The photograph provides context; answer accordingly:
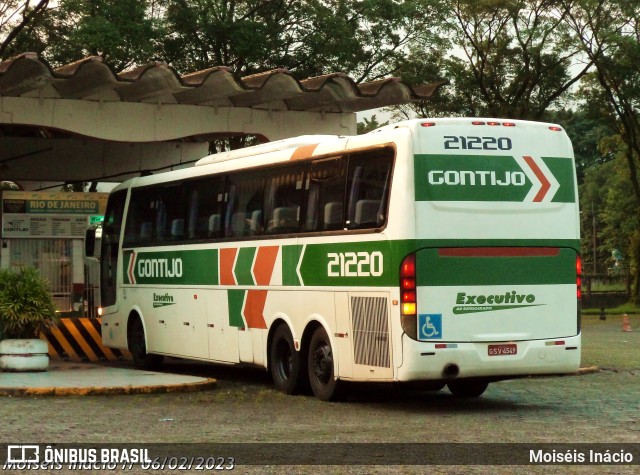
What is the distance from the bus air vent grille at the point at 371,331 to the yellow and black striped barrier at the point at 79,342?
31.1 ft

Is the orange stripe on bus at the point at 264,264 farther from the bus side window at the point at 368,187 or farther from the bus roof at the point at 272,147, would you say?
the bus side window at the point at 368,187

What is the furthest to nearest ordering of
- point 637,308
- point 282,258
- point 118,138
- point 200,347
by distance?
point 637,308, point 118,138, point 200,347, point 282,258

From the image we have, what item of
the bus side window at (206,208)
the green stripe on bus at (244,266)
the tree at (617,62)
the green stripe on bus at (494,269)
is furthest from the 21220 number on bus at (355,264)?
the tree at (617,62)

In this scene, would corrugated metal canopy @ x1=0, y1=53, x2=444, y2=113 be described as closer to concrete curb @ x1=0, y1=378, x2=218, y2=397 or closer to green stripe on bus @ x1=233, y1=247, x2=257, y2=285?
green stripe on bus @ x1=233, y1=247, x2=257, y2=285

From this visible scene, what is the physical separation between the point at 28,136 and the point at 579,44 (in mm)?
24693

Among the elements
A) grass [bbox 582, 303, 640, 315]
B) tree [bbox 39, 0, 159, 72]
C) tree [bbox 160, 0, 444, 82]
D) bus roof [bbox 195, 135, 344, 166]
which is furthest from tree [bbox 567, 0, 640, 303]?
bus roof [bbox 195, 135, 344, 166]

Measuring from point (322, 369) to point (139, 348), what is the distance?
649 cm

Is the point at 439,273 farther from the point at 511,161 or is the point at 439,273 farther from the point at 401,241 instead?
the point at 511,161

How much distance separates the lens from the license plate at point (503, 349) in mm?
14688

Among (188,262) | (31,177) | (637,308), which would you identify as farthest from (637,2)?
(188,262)

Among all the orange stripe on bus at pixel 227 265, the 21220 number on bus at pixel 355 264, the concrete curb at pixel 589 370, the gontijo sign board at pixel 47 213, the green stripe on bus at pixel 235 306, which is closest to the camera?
the 21220 number on bus at pixel 355 264

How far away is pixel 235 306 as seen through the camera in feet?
60.7

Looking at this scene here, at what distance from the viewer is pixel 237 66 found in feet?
130

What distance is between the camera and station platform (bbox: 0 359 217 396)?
54.2 ft
